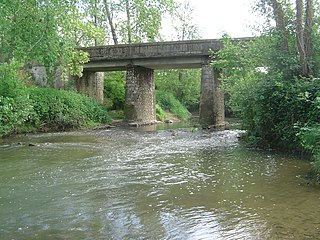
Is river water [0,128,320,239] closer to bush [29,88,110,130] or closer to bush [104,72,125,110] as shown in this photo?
bush [29,88,110,130]

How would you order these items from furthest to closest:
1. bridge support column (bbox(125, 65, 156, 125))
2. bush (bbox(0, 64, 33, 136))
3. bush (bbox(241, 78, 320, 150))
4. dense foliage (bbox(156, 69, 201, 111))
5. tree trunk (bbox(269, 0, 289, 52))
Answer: dense foliage (bbox(156, 69, 201, 111)) → bridge support column (bbox(125, 65, 156, 125)) → bush (bbox(0, 64, 33, 136)) → tree trunk (bbox(269, 0, 289, 52)) → bush (bbox(241, 78, 320, 150))

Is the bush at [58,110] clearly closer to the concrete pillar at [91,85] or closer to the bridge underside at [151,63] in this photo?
the bridge underside at [151,63]

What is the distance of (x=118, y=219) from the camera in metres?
5.11

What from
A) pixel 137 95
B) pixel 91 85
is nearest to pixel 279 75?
pixel 137 95

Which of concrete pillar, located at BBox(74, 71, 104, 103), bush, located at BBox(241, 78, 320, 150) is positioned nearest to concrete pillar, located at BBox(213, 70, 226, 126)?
bush, located at BBox(241, 78, 320, 150)

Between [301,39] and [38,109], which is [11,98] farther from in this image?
[301,39]

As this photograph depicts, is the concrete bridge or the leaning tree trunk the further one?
the concrete bridge

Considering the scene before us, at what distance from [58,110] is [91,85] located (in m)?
9.21

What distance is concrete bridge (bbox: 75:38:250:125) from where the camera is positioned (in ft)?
73.6

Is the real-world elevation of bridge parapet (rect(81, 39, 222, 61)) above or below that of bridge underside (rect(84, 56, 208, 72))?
above

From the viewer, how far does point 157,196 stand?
20.7 feet

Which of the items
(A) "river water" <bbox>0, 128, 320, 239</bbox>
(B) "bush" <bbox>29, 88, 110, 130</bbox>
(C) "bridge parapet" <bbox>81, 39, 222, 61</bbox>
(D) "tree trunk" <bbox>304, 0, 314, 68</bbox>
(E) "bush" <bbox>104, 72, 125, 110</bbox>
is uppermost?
(C) "bridge parapet" <bbox>81, 39, 222, 61</bbox>

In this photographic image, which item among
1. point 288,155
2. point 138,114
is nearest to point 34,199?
point 288,155

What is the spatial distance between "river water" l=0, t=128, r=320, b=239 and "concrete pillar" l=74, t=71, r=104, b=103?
56.2 feet
